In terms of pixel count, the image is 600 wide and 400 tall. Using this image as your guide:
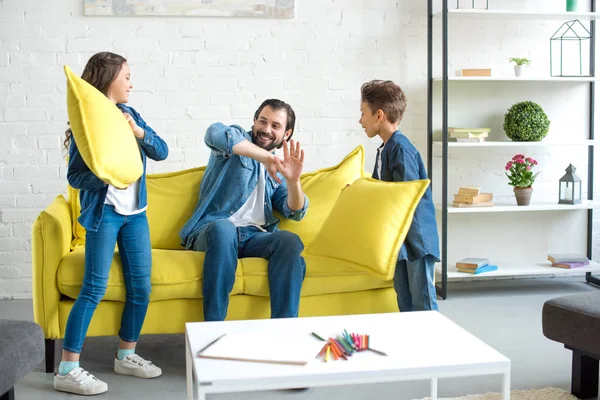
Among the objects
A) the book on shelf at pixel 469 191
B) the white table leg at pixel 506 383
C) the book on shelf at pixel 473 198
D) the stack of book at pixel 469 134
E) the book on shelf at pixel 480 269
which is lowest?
the book on shelf at pixel 480 269

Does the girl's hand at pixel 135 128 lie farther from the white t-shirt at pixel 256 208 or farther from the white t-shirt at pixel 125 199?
the white t-shirt at pixel 256 208

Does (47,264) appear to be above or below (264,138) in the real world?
below

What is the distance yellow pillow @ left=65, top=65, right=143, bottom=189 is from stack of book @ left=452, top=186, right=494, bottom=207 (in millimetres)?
2260

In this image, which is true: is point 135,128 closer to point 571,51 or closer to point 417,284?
point 417,284

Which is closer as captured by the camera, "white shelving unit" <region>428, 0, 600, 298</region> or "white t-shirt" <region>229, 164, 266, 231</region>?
"white t-shirt" <region>229, 164, 266, 231</region>

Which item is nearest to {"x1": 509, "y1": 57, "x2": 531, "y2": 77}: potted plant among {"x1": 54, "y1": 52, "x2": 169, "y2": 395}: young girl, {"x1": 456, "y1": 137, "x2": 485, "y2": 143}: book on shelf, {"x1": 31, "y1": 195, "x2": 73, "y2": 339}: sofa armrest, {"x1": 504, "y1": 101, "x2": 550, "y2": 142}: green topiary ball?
{"x1": 504, "y1": 101, "x2": 550, "y2": 142}: green topiary ball

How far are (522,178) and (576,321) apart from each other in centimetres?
198

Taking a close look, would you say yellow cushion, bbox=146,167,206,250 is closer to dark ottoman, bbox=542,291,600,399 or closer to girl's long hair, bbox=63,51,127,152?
girl's long hair, bbox=63,51,127,152

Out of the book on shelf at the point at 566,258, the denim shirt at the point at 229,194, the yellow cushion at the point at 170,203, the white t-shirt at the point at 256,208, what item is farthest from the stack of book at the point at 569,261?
the yellow cushion at the point at 170,203

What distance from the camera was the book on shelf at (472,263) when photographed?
14.0 feet

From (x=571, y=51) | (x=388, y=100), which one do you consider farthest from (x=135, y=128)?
(x=571, y=51)

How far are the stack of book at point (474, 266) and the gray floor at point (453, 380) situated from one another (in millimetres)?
139

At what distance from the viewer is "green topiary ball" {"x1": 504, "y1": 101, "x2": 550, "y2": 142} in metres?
4.31

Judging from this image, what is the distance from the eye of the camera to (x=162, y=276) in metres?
2.91
